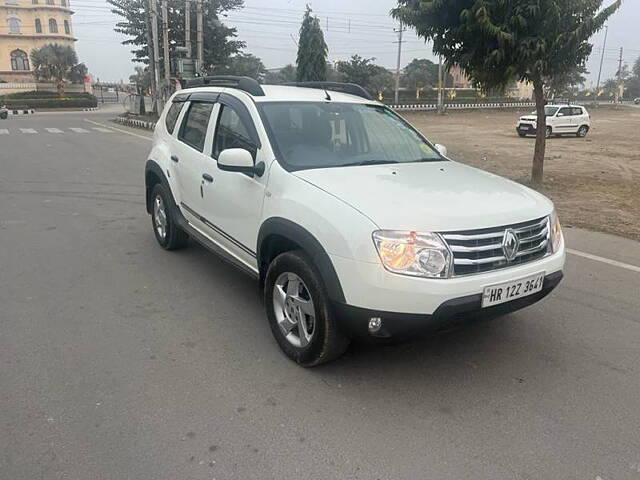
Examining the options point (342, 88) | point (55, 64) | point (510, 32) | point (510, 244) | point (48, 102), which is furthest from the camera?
point (55, 64)

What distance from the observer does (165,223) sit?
582cm

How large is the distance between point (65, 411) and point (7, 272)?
2811 mm

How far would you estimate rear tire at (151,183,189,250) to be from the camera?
18.1 feet

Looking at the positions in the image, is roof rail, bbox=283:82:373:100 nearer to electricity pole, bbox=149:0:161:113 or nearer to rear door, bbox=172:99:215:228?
rear door, bbox=172:99:215:228

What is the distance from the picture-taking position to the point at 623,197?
9.36m

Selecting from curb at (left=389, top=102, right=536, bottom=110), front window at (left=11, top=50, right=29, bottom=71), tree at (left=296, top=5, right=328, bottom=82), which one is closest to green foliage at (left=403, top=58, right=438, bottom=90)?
curb at (left=389, top=102, right=536, bottom=110)

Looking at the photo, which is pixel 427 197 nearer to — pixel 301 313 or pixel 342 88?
pixel 301 313

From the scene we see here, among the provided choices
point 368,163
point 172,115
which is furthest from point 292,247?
point 172,115

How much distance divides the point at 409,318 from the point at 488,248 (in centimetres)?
60

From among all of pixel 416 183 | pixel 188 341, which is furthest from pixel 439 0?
pixel 188 341

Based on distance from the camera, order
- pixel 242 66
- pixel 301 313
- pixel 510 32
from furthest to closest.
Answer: pixel 242 66 → pixel 510 32 → pixel 301 313

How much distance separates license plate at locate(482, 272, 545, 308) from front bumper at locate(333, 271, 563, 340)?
0.15 ft

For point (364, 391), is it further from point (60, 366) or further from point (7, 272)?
point (7, 272)

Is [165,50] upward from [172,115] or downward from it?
upward
